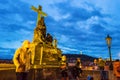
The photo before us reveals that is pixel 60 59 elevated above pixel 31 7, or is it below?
below

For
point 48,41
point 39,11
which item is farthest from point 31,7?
point 48,41

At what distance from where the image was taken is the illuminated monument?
3049 cm

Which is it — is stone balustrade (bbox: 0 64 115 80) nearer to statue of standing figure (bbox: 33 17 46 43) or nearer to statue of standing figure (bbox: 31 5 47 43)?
statue of standing figure (bbox: 33 17 46 43)

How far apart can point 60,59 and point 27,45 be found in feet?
85.7

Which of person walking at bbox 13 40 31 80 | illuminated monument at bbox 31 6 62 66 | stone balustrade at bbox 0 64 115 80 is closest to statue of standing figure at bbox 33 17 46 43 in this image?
illuminated monument at bbox 31 6 62 66

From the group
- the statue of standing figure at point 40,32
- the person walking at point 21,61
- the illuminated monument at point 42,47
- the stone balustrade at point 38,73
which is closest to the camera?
the person walking at point 21,61

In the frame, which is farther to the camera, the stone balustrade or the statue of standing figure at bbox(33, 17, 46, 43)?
the statue of standing figure at bbox(33, 17, 46, 43)

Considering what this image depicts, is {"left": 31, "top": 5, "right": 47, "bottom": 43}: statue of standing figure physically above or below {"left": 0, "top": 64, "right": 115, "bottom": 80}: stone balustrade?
above

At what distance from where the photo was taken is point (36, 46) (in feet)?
101

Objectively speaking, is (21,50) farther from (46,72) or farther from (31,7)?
(31,7)

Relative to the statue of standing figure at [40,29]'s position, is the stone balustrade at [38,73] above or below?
below

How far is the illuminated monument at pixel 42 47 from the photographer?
30486 mm

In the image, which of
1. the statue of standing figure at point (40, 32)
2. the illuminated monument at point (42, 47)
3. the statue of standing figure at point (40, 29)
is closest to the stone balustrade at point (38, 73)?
the illuminated monument at point (42, 47)

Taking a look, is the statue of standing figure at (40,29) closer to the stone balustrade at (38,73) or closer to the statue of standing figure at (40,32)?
the statue of standing figure at (40,32)
